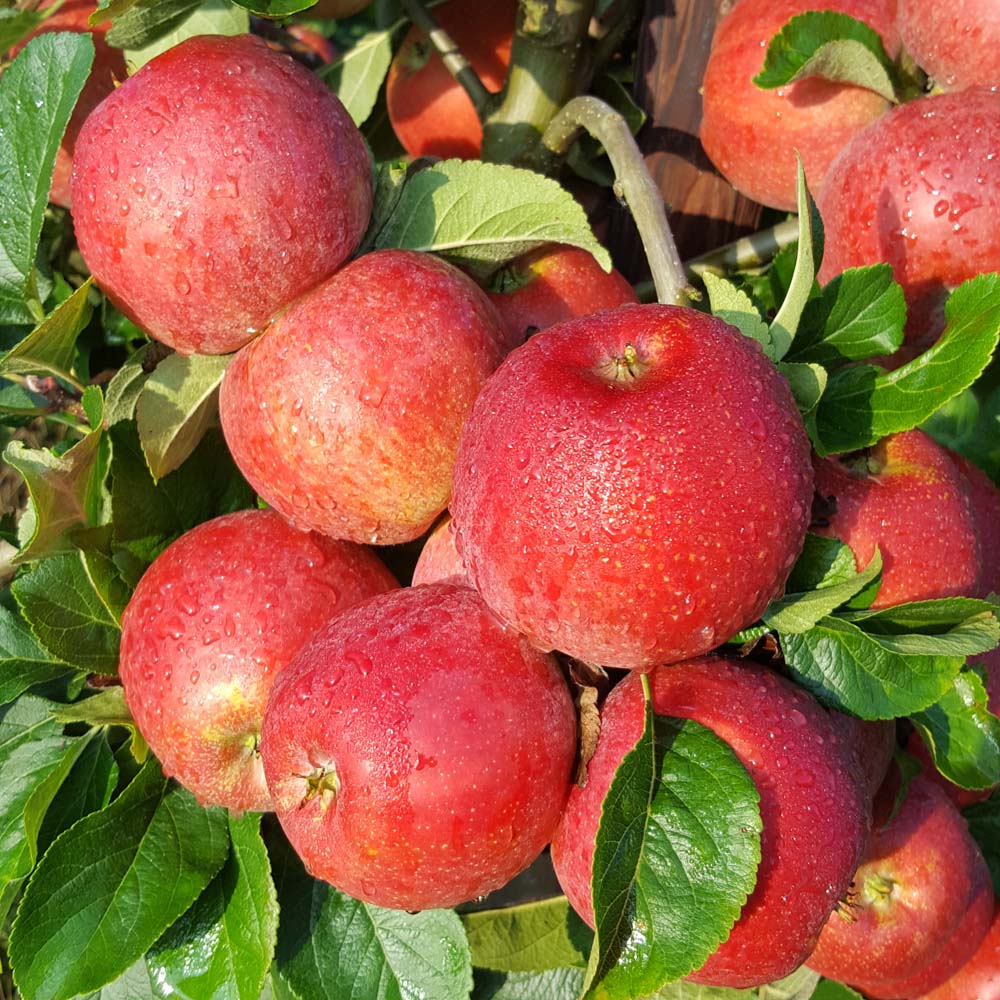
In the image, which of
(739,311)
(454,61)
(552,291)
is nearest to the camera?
(739,311)

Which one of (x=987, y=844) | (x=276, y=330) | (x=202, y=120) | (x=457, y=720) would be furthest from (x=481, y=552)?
(x=987, y=844)

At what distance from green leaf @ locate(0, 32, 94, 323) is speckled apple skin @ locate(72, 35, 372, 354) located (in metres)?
0.17

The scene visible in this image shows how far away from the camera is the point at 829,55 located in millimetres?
1229

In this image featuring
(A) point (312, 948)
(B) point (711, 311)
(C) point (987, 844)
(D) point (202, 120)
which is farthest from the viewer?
(C) point (987, 844)

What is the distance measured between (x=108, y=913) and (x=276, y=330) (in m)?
0.67

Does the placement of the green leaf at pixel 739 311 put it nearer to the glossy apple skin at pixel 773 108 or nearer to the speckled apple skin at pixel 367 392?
the speckled apple skin at pixel 367 392

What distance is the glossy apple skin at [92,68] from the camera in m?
1.44

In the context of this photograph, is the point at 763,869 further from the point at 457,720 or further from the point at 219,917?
the point at 219,917

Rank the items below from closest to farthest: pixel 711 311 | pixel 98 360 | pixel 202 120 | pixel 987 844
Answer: pixel 202 120, pixel 711 311, pixel 987 844, pixel 98 360

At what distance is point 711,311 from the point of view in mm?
1066

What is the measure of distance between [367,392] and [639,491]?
1.05 feet

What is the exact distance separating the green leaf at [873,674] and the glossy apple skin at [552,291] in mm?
477

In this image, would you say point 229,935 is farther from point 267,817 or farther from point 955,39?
point 955,39

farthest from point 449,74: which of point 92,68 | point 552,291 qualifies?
point 552,291
